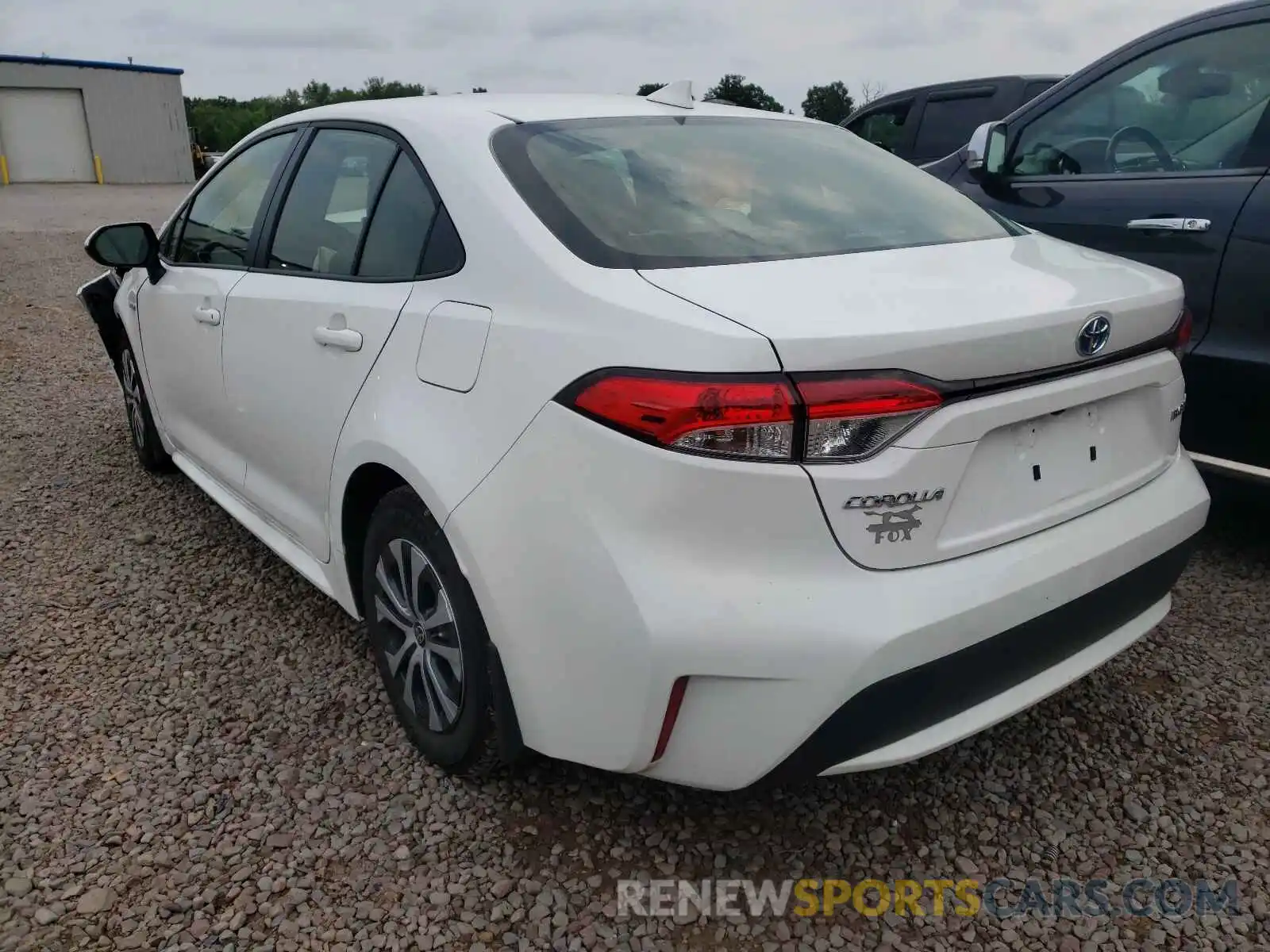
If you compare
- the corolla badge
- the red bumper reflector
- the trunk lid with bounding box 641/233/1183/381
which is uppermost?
the trunk lid with bounding box 641/233/1183/381

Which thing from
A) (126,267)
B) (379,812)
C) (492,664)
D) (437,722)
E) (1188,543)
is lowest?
(379,812)

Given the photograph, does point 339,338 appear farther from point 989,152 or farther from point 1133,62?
point 1133,62

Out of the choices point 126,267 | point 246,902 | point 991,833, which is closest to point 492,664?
point 246,902

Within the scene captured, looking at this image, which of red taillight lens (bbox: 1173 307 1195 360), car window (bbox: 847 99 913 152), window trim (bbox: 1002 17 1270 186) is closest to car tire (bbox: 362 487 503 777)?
red taillight lens (bbox: 1173 307 1195 360)

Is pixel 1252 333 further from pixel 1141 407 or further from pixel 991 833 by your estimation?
pixel 991 833

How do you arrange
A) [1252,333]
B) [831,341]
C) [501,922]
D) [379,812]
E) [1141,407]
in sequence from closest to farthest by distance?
[831,341], [501,922], [1141,407], [379,812], [1252,333]

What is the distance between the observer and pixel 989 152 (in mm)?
3830

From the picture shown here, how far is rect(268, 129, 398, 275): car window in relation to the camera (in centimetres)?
254

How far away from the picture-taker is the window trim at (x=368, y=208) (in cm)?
223

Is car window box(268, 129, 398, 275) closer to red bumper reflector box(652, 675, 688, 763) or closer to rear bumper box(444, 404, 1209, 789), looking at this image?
rear bumper box(444, 404, 1209, 789)

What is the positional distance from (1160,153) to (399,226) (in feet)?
8.95

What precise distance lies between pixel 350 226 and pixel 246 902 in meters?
1.62

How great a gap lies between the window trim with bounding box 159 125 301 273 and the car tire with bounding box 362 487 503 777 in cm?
117

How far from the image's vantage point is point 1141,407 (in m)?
2.12
